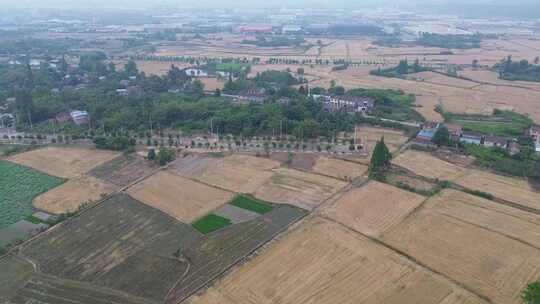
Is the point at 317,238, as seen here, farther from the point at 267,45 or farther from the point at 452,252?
the point at 267,45

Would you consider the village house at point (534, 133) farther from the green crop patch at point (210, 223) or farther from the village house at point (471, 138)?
the green crop patch at point (210, 223)

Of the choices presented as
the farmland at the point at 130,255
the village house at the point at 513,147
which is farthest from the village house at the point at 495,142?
the farmland at the point at 130,255

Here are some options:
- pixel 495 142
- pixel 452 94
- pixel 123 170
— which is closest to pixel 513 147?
pixel 495 142

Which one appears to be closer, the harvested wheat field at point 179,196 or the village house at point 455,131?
the harvested wheat field at point 179,196

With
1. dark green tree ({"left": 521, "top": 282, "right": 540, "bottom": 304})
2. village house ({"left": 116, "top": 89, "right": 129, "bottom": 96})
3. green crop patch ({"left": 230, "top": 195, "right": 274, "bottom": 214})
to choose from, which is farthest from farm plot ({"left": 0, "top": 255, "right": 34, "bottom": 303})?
village house ({"left": 116, "top": 89, "right": 129, "bottom": 96})

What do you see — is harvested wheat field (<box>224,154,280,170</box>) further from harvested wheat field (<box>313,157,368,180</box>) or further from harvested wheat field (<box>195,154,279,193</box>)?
harvested wheat field (<box>313,157,368,180</box>)

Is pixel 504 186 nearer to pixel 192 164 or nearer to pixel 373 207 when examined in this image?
pixel 373 207

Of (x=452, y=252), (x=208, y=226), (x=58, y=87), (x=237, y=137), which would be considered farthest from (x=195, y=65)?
(x=452, y=252)
